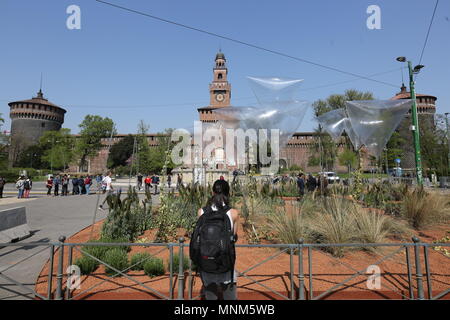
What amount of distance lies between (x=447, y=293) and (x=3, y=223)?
873cm

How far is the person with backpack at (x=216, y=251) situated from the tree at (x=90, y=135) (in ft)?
203

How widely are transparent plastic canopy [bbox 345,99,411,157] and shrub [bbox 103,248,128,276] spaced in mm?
7267

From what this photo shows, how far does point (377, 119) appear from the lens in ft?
25.0

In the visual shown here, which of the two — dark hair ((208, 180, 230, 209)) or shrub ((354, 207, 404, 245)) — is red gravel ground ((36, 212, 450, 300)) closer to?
shrub ((354, 207, 404, 245))

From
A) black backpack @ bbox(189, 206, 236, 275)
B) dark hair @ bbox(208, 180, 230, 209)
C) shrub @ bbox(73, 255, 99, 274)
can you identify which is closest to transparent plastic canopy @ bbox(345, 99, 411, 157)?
dark hair @ bbox(208, 180, 230, 209)

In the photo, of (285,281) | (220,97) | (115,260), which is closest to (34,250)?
(115,260)

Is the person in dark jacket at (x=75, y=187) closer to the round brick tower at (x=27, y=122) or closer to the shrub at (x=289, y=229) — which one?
the shrub at (x=289, y=229)

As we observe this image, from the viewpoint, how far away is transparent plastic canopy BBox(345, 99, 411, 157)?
299 inches

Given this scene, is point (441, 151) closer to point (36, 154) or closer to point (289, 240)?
point (289, 240)

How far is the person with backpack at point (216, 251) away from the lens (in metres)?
2.29

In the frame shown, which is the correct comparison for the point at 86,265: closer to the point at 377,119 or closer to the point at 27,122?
the point at 377,119

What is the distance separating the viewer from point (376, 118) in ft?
25.0
